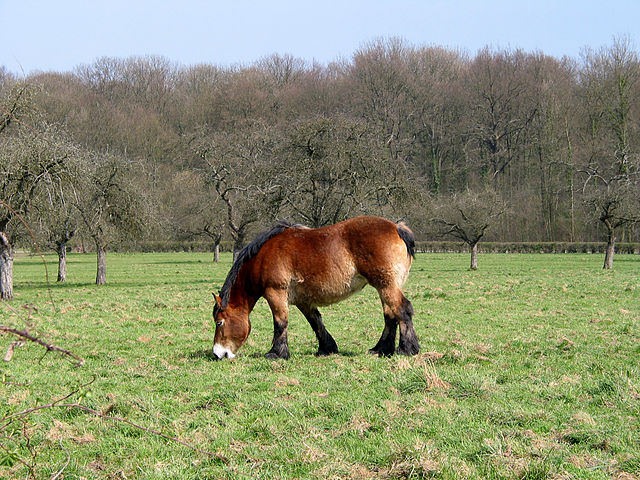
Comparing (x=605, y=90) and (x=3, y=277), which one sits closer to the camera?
(x=3, y=277)

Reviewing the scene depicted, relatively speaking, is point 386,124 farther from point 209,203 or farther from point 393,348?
point 393,348

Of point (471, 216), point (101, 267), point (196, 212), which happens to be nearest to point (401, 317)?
point (101, 267)

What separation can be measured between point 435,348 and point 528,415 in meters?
4.07

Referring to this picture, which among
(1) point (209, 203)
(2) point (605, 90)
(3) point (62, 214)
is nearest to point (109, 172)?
(3) point (62, 214)

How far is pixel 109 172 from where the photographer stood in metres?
28.3

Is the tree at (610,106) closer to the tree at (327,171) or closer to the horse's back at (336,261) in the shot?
the tree at (327,171)

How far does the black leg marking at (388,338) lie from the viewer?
8711 mm

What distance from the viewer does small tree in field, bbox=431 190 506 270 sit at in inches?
1531

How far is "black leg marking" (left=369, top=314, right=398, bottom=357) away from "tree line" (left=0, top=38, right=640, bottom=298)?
1617cm

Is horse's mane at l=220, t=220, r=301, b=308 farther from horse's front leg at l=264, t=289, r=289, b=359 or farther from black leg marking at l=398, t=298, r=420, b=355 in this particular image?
black leg marking at l=398, t=298, r=420, b=355

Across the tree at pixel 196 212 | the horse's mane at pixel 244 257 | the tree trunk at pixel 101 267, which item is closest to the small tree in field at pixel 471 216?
the tree at pixel 196 212

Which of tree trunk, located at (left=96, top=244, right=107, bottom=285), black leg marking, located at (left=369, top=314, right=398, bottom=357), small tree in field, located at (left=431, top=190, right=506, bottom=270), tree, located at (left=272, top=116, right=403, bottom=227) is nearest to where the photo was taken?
black leg marking, located at (left=369, top=314, right=398, bottom=357)

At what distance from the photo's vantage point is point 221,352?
8.84 metres

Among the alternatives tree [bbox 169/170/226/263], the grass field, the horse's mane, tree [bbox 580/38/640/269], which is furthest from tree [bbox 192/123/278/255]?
tree [bbox 580/38/640/269]
